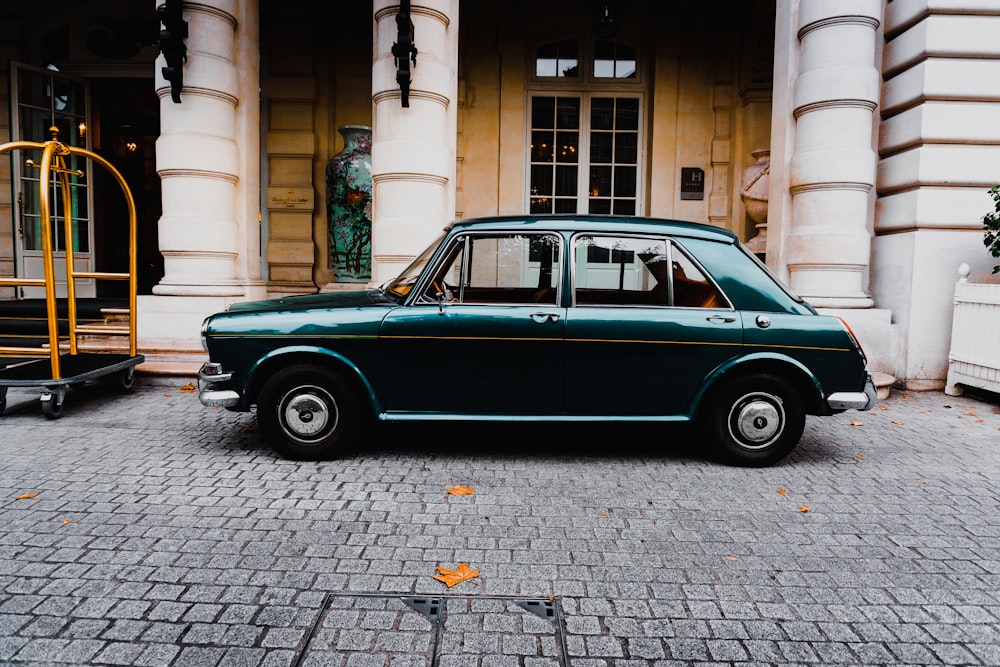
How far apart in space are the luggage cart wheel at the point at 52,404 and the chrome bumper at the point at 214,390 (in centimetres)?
201

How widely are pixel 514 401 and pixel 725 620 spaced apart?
218 cm

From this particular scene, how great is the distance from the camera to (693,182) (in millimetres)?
10953

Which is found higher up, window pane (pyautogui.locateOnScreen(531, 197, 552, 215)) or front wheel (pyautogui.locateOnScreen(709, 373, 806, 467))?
window pane (pyautogui.locateOnScreen(531, 197, 552, 215))

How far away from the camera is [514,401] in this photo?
Result: 449 centimetres

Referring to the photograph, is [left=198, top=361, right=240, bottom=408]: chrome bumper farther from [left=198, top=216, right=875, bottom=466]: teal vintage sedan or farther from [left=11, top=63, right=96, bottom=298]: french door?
[left=11, top=63, right=96, bottom=298]: french door

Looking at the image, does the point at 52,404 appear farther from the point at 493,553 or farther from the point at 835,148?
the point at 835,148

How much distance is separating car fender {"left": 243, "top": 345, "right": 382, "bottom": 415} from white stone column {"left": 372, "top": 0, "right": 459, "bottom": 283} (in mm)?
3251

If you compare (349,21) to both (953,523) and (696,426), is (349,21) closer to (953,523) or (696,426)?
(696,426)

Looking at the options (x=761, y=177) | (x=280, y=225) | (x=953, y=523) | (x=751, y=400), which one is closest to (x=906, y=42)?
(x=761, y=177)

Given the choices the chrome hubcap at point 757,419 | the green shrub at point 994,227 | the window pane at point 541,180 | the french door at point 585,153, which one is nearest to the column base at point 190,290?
the french door at point 585,153

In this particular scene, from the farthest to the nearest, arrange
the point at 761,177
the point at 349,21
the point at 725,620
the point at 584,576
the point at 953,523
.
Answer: the point at 349,21
the point at 761,177
the point at 953,523
the point at 584,576
the point at 725,620

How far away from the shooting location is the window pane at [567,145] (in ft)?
36.4

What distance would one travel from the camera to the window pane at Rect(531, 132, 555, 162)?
36.3 ft

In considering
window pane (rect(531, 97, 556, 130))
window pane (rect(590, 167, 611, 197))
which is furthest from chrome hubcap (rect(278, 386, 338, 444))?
window pane (rect(531, 97, 556, 130))
